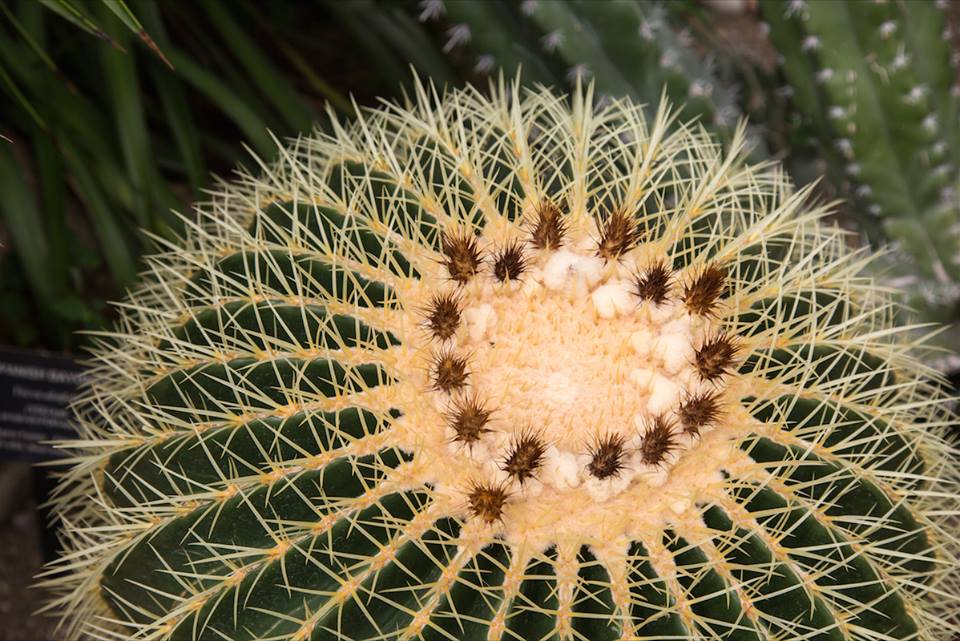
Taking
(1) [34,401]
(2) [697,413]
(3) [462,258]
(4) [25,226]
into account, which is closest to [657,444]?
(2) [697,413]

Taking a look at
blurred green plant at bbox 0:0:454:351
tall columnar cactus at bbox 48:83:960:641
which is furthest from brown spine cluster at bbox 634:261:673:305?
blurred green plant at bbox 0:0:454:351

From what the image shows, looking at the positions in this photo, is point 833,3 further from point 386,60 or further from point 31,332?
point 31,332

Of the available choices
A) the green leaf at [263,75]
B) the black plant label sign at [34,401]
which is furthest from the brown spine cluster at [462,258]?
the green leaf at [263,75]

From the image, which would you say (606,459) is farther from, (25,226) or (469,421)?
(25,226)

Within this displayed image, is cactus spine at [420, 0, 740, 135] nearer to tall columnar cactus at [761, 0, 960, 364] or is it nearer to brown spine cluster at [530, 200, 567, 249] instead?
tall columnar cactus at [761, 0, 960, 364]

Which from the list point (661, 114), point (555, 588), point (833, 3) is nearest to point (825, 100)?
point (833, 3)

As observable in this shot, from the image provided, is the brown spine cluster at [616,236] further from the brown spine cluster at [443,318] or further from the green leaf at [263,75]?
the green leaf at [263,75]
